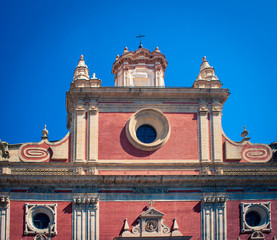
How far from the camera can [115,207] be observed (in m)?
28.0

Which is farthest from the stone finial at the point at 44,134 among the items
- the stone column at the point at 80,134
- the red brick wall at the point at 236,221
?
the red brick wall at the point at 236,221

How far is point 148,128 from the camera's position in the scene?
1193 inches

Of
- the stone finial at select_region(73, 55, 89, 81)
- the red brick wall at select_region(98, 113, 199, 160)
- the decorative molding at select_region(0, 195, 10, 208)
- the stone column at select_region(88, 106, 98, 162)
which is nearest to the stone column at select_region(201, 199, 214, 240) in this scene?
the red brick wall at select_region(98, 113, 199, 160)

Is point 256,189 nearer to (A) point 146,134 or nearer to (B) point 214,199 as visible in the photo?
(B) point 214,199

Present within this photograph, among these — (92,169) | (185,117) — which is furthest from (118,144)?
(185,117)

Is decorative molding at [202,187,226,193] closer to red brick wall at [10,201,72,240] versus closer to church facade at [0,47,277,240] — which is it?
church facade at [0,47,277,240]

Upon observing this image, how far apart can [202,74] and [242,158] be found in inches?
213

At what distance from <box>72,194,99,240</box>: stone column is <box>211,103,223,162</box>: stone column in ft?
21.1

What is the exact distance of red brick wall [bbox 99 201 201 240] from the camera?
91.1ft

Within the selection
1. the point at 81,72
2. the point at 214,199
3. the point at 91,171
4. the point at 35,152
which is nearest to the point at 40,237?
the point at 91,171

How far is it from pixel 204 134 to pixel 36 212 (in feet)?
30.6

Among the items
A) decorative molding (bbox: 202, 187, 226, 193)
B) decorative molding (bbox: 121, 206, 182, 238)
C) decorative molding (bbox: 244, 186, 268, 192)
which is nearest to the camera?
decorative molding (bbox: 121, 206, 182, 238)

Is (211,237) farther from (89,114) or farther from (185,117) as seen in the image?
(89,114)

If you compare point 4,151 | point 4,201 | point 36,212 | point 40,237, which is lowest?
point 40,237
